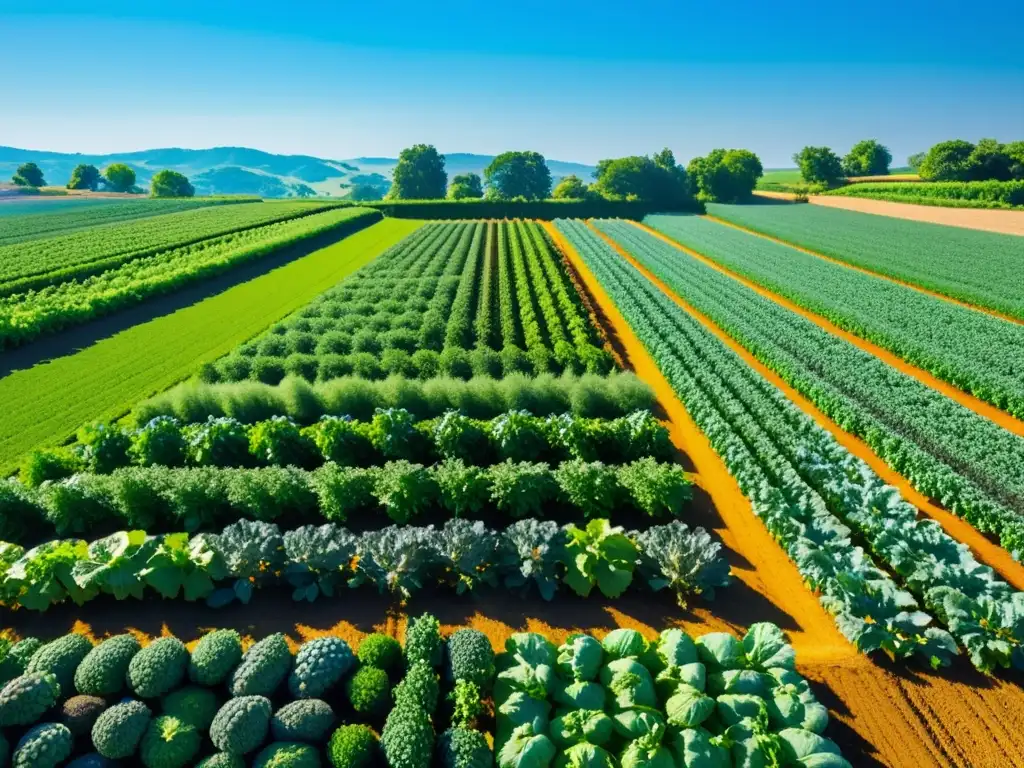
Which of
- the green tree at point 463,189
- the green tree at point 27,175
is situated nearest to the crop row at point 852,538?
the green tree at point 463,189

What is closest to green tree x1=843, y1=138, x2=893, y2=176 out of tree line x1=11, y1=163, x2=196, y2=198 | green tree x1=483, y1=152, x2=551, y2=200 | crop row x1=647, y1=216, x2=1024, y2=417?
green tree x1=483, y1=152, x2=551, y2=200

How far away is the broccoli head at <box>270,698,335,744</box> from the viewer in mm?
6621

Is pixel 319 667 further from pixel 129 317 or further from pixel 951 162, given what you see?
pixel 951 162

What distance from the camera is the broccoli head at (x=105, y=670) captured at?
7.13m

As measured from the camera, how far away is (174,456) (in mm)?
13469

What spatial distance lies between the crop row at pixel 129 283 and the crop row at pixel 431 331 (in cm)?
1006

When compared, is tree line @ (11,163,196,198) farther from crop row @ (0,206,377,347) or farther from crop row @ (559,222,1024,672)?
crop row @ (559,222,1024,672)

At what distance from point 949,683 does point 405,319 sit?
20.9 m

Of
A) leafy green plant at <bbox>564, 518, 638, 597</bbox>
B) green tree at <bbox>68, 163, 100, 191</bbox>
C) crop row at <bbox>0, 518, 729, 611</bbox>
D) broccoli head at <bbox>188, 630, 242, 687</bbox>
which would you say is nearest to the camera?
broccoli head at <bbox>188, 630, 242, 687</bbox>

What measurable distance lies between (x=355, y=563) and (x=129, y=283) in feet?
105

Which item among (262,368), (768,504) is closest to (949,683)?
(768,504)

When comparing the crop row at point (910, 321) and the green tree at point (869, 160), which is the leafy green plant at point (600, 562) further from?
the green tree at point (869, 160)

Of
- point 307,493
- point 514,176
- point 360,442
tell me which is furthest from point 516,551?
point 514,176

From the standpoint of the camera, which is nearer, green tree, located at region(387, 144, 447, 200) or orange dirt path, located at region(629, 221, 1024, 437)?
orange dirt path, located at region(629, 221, 1024, 437)
